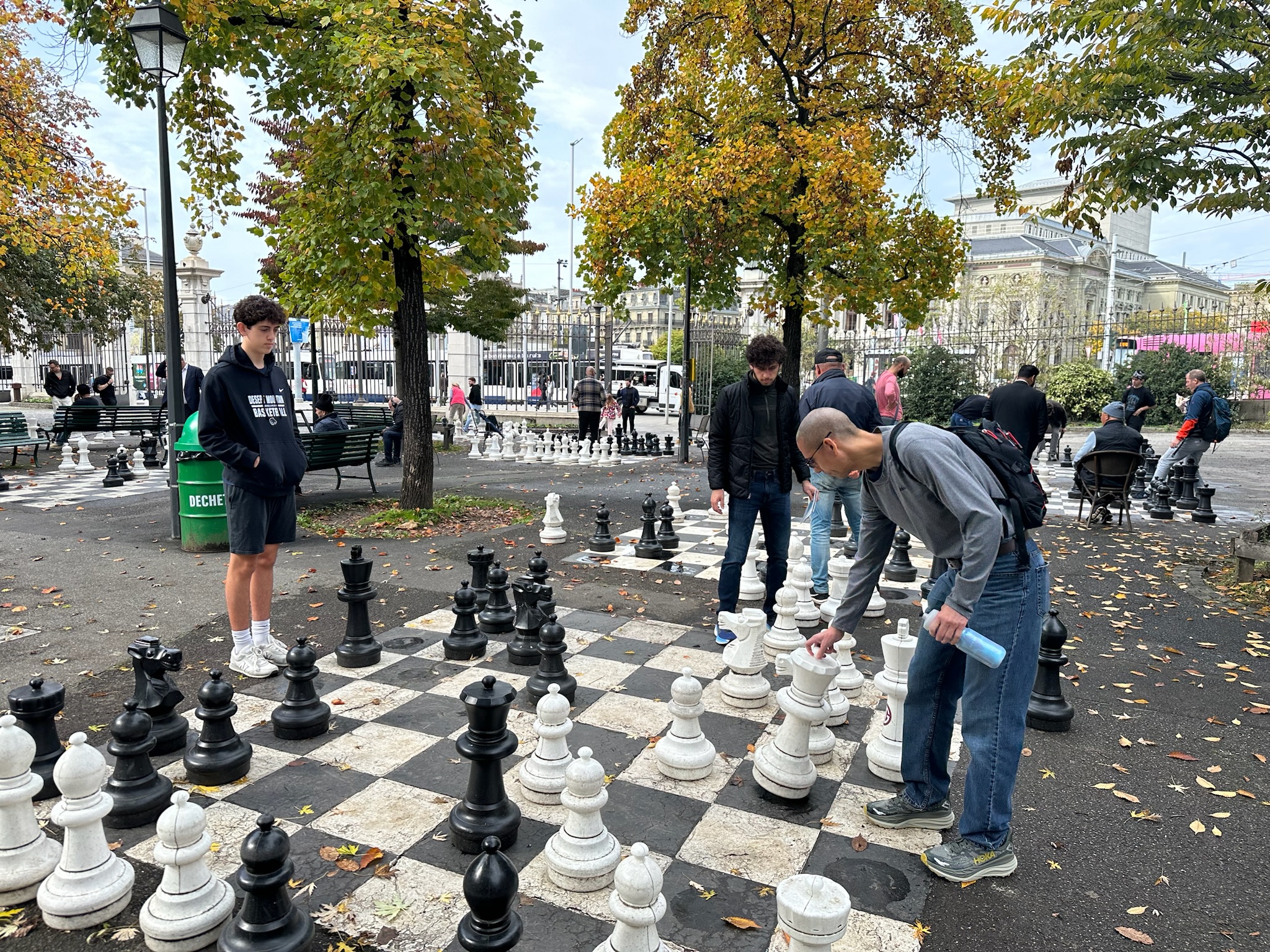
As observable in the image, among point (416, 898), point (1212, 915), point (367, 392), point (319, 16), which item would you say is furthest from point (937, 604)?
point (367, 392)

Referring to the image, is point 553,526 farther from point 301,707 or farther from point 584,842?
point 584,842

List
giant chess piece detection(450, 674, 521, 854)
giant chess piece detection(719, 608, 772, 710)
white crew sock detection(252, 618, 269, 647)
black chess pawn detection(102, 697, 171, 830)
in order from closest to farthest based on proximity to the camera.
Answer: giant chess piece detection(450, 674, 521, 854) < black chess pawn detection(102, 697, 171, 830) < giant chess piece detection(719, 608, 772, 710) < white crew sock detection(252, 618, 269, 647)

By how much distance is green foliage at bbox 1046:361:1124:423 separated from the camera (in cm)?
2658

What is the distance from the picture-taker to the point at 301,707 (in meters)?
3.70

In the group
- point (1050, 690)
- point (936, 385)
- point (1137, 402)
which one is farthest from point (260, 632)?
point (936, 385)

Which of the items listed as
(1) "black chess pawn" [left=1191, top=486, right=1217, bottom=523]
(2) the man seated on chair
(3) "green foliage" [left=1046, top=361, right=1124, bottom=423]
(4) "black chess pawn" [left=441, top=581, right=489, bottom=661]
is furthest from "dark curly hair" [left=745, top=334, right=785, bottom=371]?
(3) "green foliage" [left=1046, top=361, right=1124, bottom=423]

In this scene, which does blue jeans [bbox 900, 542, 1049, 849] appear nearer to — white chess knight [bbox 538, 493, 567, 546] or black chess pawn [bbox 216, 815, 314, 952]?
black chess pawn [bbox 216, 815, 314, 952]

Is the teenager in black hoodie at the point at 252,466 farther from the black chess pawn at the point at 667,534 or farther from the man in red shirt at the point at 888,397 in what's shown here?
the man in red shirt at the point at 888,397

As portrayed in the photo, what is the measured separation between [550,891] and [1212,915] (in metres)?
2.19

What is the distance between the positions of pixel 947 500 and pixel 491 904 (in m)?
1.80

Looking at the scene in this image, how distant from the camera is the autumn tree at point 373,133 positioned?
731cm

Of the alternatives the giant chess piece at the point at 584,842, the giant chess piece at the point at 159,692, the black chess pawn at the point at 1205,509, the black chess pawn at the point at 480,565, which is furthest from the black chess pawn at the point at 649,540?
the black chess pawn at the point at 1205,509

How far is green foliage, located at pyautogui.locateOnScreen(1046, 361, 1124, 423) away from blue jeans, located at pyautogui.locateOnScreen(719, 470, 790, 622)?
25.0m

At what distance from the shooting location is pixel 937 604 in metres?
2.99
